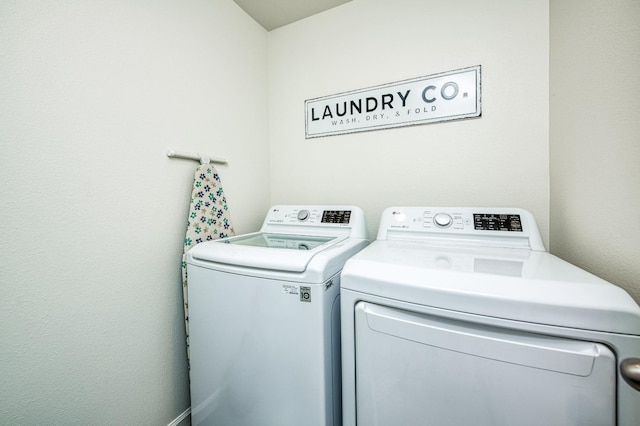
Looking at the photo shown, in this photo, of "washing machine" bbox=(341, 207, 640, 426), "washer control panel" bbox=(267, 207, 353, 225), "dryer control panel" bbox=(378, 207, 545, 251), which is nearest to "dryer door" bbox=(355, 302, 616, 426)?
"washing machine" bbox=(341, 207, 640, 426)

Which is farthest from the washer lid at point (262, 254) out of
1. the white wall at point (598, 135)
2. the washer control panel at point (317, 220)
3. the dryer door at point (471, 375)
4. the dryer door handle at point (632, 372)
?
the white wall at point (598, 135)

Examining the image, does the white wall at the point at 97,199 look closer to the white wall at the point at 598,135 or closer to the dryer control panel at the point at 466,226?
the dryer control panel at the point at 466,226

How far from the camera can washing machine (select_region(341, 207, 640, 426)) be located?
54 cm

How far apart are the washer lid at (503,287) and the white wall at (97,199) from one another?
0.92 meters

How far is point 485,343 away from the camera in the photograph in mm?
627

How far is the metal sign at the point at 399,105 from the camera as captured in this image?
1369 mm

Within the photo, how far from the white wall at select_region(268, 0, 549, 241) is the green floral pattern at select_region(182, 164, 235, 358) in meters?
0.59

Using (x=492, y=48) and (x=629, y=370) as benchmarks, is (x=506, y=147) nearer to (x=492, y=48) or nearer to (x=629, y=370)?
(x=492, y=48)

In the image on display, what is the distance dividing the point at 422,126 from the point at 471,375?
126cm

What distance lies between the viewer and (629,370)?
0.47 meters

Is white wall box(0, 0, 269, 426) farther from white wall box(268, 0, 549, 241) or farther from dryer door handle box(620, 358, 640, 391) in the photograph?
dryer door handle box(620, 358, 640, 391)

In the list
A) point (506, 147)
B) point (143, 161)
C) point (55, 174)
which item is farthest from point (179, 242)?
point (506, 147)

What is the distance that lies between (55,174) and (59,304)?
0.44 meters

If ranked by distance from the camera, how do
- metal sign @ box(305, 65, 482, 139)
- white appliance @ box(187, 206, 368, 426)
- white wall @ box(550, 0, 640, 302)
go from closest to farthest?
1. white wall @ box(550, 0, 640, 302)
2. white appliance @ box(187, 206, 368, 426)
3. metal sign @ box(305, 65, 482, 139)
